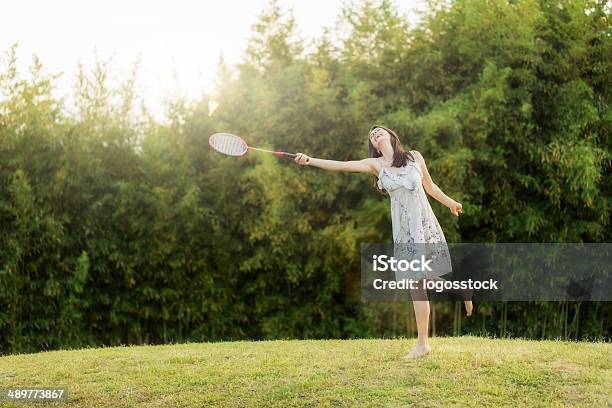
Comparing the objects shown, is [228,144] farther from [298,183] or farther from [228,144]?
[298,183]

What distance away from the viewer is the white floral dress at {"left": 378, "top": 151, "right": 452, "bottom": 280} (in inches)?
162

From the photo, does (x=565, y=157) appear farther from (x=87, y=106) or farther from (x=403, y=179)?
(x=87, y=106)

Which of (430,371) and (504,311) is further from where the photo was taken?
(504,311)

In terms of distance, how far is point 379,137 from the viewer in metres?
4.25

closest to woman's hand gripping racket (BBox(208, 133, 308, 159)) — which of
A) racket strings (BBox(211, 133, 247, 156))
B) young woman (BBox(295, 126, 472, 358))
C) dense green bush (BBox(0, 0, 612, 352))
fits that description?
racket strings (BBox(211, 133, 247, 156))

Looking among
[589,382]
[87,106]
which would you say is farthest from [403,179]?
[87,106]

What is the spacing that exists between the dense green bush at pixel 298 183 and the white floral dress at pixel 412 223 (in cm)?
305

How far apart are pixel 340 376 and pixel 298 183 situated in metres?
3.50

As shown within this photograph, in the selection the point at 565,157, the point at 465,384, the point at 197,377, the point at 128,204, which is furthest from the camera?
the point at 128,204

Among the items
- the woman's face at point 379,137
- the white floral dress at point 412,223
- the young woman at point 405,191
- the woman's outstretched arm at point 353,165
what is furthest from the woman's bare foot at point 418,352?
the woman's face at point 379,137

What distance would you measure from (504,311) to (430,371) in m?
3.77

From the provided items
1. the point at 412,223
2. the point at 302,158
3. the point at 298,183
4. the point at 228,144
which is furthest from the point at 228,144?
the point at 298,183

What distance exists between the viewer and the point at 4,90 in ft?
24.0

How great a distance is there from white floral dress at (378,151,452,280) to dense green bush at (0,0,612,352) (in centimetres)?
305
